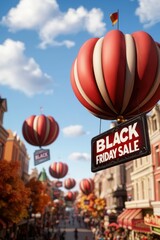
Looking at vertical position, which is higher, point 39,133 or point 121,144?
point 39,133

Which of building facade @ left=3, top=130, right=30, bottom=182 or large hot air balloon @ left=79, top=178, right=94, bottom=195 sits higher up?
building facade @ left=3, top=130, right=30, bottom=182

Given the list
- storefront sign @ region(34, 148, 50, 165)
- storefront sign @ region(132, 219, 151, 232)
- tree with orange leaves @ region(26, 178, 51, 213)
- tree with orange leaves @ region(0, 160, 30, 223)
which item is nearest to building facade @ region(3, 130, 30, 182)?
tree with orange leaves @ region(26, 178, 51, 213)

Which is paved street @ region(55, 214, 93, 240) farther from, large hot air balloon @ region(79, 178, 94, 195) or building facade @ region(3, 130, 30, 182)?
building facade @ region(3, 130, 30, 182)

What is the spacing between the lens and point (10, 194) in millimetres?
20969

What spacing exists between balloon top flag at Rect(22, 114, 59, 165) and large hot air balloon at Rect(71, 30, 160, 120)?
15974 millimetres

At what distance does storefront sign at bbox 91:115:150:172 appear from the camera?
562 centimetres

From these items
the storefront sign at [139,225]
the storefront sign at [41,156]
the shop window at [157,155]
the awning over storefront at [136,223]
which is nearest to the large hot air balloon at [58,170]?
the awning over storefront at [136,223]

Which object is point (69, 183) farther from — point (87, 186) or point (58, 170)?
point (58, 170)

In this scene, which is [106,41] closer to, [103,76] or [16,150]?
[103,76]

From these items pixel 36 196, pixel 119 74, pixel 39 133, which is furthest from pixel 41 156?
pixel 119 74

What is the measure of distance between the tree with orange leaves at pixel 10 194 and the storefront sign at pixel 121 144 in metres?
15.5

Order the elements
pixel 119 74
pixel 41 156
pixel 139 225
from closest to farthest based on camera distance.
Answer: pixel 119 74 → pixel 41 156 → pixel 139 225

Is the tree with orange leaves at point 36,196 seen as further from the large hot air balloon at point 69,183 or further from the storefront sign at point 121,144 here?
the large hot air balloon at point 69,183

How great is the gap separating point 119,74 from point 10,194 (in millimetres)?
17250
